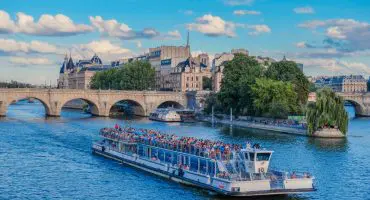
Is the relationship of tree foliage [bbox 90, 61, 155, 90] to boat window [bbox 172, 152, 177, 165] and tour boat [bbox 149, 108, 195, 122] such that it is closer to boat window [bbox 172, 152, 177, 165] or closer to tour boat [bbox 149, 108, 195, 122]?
tour boat [bbox 149, 108, 195, 122]

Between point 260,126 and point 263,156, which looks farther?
point 260,126

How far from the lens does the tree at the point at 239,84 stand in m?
97.2

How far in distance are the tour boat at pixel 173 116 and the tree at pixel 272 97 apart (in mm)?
17391

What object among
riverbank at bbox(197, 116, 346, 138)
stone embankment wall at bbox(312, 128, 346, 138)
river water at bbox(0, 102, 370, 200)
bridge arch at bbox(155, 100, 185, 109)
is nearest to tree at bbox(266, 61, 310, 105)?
riverbank at bbox(197, 116, 346, 138)

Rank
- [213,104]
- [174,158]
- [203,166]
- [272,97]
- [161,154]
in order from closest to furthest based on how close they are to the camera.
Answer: [203,166], [174,158], [161,154], [272,97], [213,104]

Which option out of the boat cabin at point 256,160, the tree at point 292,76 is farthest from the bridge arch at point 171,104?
the boat cabin at point 256,160

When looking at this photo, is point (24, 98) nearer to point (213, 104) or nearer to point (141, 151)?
point (213, 104)

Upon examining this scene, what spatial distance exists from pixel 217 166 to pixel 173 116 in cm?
6583

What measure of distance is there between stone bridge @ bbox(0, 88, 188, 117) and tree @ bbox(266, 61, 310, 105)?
26875 millimetres

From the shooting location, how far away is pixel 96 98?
112188mm

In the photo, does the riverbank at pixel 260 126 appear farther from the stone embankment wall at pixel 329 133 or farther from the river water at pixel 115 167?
the river water at pixel 115 167

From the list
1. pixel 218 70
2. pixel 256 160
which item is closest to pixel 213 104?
pixel 218 70

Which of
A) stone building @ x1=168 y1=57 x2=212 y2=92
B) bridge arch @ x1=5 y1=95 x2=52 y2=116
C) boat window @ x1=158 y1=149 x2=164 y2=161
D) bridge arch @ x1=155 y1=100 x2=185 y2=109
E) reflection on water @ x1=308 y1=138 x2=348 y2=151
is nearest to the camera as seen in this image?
boat window @ x1=158 y1=149 x2=164 y2=161

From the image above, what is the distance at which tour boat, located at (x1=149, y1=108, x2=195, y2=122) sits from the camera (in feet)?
341
